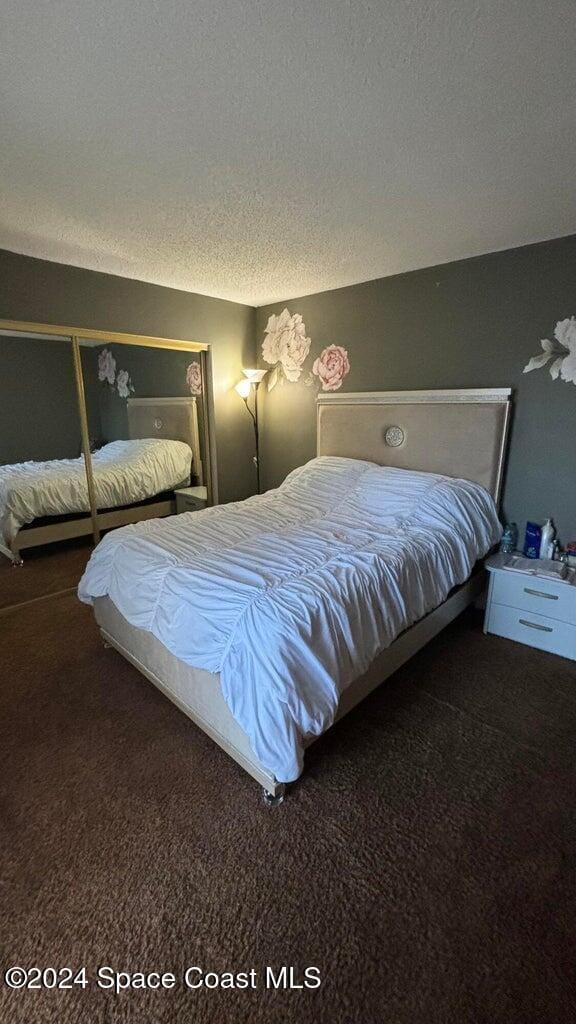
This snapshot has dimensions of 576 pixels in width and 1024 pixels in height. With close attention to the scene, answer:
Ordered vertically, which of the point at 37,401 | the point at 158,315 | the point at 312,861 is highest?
the point at 158,315

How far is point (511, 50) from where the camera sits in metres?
1.12

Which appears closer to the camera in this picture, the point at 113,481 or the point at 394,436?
the point at 394,436

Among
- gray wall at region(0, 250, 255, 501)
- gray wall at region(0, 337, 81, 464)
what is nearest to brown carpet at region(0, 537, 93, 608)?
gray wall at region(0, 337, 81, 464)

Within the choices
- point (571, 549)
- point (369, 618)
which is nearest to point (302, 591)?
point (369, 618)

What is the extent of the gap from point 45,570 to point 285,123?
122 inches

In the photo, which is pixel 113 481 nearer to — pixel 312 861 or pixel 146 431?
pixel 146 431

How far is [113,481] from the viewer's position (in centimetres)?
330

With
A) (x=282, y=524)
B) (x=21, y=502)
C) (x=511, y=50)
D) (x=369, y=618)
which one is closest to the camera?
(x=511, y=50)

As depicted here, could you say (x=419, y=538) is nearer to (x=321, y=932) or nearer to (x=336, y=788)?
(x=336, y=788)

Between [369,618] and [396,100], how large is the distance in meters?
1.72

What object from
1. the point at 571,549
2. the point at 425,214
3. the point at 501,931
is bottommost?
the point at 501,931

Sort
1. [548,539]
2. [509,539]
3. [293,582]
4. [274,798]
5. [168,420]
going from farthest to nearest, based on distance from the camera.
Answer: [168,420] → [509,539] → [548,539] → [293,582] → [274,798]

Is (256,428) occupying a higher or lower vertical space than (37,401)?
lower

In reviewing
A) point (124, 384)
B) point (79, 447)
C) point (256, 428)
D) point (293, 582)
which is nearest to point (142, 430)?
point (124, 384)
